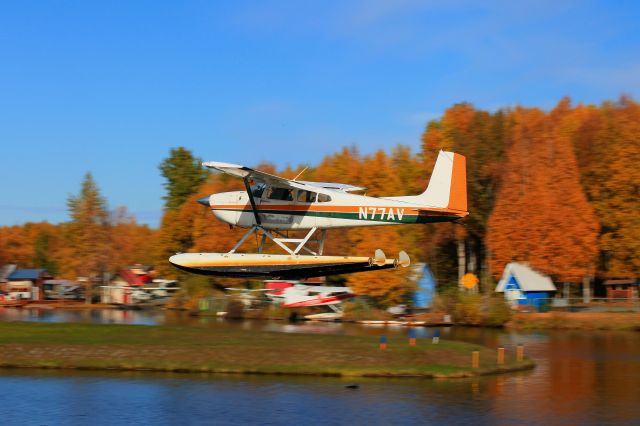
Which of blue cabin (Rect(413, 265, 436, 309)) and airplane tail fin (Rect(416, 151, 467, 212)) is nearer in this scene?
airplane tail fin (Rect(416, 151, 467, 212))

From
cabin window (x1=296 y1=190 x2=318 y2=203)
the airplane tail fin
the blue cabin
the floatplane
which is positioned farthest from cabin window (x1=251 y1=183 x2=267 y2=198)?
the blue cabin

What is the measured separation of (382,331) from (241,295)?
19.7 meters

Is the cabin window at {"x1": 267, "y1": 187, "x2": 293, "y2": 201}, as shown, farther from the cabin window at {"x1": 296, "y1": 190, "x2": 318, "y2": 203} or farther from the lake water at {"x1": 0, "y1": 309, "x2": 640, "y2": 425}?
the lake water at {"x1": 0, "y1": 309, "x2": 640, "y2": 425}

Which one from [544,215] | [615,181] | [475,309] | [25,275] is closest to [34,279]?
[25,275]

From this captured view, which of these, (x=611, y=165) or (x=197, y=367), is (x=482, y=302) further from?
(x=197, y=367)

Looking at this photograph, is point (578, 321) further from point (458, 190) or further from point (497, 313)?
point (458, 190)

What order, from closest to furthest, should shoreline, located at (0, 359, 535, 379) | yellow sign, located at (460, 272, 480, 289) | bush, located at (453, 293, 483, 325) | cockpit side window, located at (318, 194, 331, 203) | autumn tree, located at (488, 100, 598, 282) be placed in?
1. cockpit side window, located at (318, 194, 331, 203)
2. shoreline, located at (0, 359, 535, 379)
3. bush, located at (453, 293, 483, 325)
4. autumn tree, located at (488, 100, 598, 282)
5. yellow sign, located at (460, 272, 480, 289)

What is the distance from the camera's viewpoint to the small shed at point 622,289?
3098 inches

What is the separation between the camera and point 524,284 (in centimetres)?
7531

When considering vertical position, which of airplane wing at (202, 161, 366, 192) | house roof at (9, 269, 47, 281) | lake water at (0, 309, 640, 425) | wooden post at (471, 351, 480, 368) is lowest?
lake water at (0, 309, 640, 425)

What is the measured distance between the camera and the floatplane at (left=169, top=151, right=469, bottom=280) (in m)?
31.8

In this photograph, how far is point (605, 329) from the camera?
66875mm

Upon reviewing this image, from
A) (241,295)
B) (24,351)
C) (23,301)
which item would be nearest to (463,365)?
(24,351)

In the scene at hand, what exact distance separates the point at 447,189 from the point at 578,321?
130 feet
